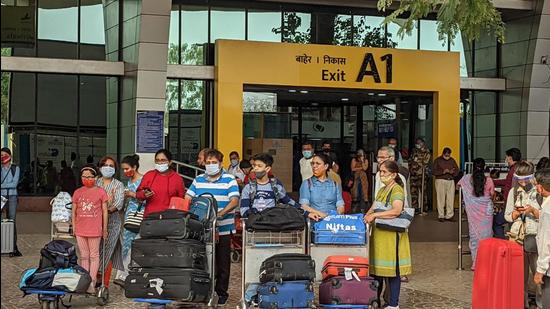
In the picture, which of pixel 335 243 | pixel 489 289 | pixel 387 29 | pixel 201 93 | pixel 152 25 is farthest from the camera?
pixel 387 29

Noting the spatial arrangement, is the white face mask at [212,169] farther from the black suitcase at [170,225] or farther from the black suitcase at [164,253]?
the black suitcase at [164,253]

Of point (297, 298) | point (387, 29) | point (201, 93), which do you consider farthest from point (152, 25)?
point (297, 298)

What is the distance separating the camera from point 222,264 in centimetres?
877

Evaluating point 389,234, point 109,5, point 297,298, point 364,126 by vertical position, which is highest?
point 109,5

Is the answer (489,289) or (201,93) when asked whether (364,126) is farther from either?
(489,289)

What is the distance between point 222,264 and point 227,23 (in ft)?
43.9

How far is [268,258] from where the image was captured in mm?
7984

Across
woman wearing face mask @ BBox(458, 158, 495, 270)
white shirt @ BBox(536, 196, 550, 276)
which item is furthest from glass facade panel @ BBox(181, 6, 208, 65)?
white shirt @ BBox(536, 196, 550, 276)

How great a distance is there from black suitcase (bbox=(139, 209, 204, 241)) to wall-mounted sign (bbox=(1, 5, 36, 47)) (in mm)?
7374

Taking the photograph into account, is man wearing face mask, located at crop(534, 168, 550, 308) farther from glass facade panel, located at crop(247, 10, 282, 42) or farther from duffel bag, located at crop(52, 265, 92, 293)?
glass facade panel, located at crop(247, 10, 282, 42)

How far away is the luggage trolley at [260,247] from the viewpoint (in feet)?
26.8

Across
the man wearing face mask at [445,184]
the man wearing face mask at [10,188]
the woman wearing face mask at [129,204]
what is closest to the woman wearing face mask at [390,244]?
the woman wearing face mask at [129,204]

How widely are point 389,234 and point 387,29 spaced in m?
14.7

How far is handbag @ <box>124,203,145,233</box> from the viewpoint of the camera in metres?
8.97
